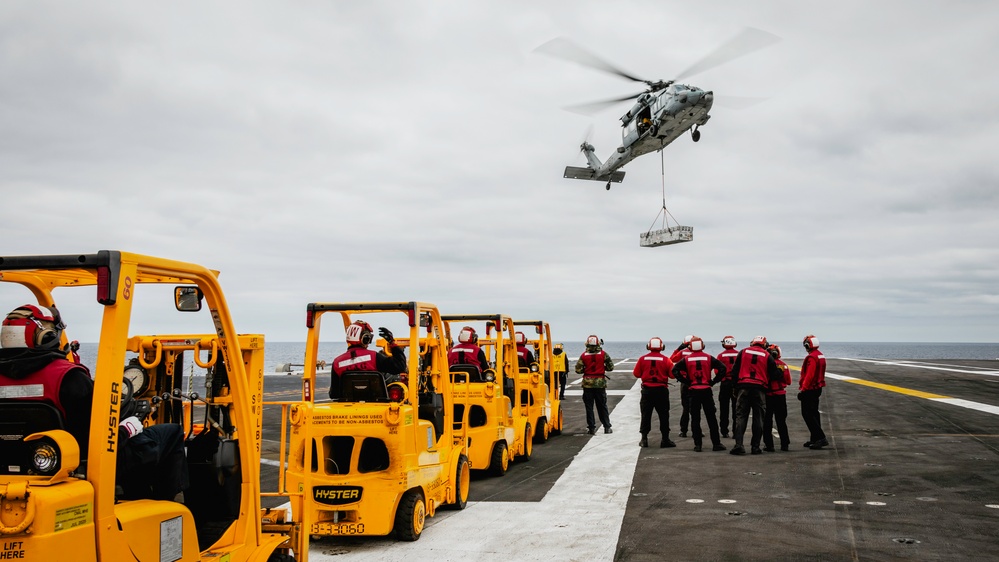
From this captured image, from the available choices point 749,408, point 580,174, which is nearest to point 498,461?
point 749,408

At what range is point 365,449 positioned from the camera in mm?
7277

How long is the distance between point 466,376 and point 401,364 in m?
1.69

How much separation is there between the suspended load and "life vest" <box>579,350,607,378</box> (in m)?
7.89

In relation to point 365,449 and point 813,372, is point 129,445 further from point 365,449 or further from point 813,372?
point 813,372

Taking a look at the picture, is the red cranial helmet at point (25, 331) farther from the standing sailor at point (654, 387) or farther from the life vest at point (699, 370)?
the life vest at point (699, 370)

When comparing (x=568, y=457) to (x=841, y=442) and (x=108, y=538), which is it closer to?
(x=841, y=442)

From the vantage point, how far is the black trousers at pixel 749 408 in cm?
1235

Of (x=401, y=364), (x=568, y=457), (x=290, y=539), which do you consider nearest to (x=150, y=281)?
(x=290, y=539)

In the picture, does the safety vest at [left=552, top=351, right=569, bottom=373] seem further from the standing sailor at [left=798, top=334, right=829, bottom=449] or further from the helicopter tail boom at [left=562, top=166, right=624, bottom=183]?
the helicopter tail boom at [left=562, top=166, right=624, bottom=183]

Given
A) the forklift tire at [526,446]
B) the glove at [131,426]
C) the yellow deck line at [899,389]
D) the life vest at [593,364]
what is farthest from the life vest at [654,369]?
the yellow deck line at [899,389]

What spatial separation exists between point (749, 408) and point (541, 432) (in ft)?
12.5

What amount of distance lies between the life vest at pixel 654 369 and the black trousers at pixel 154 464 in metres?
10.0

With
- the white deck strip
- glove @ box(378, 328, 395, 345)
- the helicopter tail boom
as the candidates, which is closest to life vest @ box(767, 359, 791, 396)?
the white deck strip

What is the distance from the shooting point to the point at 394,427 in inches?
268
